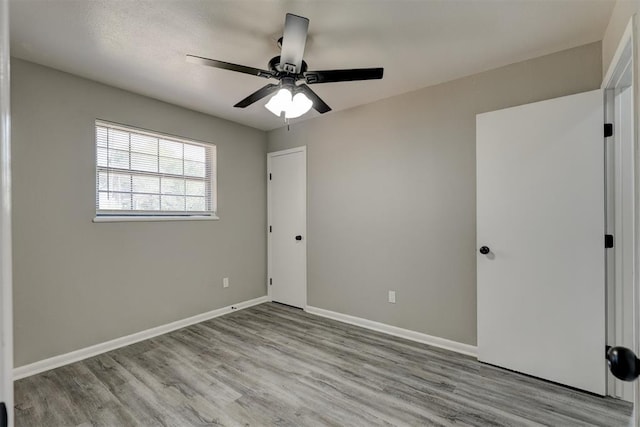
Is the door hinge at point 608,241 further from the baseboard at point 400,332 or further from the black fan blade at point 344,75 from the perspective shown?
the black fan blade at point 344,75

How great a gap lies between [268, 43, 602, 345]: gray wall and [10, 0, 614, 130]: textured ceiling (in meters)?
0.21

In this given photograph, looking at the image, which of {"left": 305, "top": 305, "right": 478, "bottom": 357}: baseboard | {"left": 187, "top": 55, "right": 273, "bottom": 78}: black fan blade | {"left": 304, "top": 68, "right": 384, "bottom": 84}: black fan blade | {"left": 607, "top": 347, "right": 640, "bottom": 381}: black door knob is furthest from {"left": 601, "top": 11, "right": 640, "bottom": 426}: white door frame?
{"left": 187, "top": 55, "right": 273, "bottom": 78}: black fan blade

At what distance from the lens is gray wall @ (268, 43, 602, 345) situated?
8.45 feet

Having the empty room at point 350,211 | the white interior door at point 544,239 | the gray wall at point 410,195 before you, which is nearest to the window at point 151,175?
the empty room at point 350,211

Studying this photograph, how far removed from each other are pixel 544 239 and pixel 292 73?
2.22 metres

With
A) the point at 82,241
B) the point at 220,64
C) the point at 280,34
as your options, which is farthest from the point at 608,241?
the point at 82,241

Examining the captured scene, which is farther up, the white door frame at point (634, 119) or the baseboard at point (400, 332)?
the white door frame at point (634, 119)

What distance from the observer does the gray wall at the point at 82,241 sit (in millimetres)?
2396

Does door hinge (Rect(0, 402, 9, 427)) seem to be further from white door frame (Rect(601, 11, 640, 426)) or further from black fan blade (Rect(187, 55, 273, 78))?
black fan blade (Rect(187, 55, 273, 78))

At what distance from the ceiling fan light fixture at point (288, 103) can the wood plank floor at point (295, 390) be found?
203 cm

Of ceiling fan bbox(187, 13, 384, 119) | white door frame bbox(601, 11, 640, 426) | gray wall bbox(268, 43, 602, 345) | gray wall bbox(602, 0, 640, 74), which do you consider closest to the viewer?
white door frame bbox(601, 11, 640, 426)

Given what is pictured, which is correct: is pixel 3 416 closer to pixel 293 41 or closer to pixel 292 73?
pixel 293 41

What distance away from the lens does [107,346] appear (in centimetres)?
282

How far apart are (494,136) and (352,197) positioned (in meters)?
1.54
